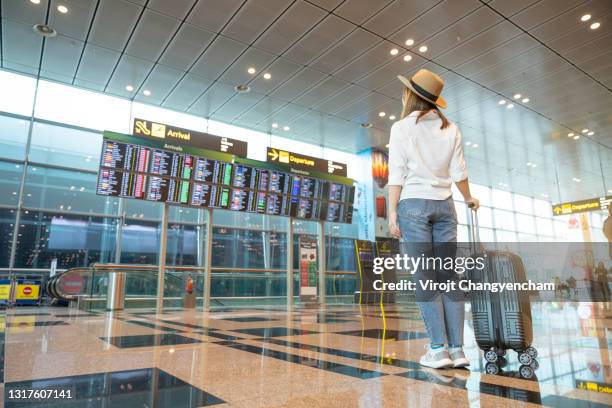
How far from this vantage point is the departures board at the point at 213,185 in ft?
25.0

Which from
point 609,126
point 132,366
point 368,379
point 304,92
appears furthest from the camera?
point 609,126

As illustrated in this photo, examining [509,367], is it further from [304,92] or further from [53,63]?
[53,63]

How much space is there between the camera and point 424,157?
217cm

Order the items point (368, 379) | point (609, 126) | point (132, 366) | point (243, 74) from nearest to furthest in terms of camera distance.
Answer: point (368, 379) < point (132, 366) < point (243, 74) < point (609, 126)

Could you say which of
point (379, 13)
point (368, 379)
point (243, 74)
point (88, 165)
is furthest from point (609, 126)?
point (88, 165)

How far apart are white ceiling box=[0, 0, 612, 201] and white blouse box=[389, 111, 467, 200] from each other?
574cm

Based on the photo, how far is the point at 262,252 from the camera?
527 inches

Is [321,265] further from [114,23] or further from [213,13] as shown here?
[114,23]

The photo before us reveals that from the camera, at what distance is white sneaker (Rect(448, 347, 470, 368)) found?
73.7 inches

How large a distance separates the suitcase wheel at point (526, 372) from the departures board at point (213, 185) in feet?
24.4

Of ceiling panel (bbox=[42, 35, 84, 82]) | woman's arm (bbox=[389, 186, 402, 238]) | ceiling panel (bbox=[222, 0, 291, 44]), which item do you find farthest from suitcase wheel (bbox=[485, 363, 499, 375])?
ceiling panel (bbox=[42, 35, 84, 82])

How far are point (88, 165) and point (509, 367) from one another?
467 inches

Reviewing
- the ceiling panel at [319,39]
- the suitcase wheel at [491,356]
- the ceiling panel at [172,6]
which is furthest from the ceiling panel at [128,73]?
the suitcase wheel at [491,356]

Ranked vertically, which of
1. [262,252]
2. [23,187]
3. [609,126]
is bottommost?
[262,252]
